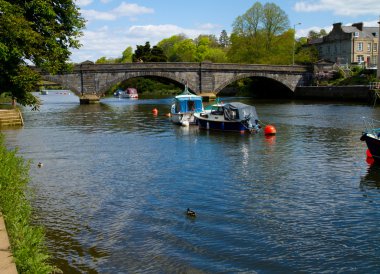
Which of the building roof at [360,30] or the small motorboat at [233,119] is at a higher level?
the building roof at [360,30]

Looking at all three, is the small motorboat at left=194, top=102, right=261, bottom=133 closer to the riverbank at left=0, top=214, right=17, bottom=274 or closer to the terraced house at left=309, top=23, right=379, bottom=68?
the riverbank at left=0, top=214, right=17, bottom=274

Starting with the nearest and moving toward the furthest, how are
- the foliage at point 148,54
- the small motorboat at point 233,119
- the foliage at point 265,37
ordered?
the small motorboat at point 233,119, the foliage at point 265,37, the foliage at point 148,54

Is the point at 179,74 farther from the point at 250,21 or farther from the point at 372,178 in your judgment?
the point at 372,178

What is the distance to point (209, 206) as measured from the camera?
15273mm

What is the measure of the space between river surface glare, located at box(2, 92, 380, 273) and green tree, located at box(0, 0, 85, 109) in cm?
438

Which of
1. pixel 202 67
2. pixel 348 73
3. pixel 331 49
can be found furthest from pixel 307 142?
pixel 331 49

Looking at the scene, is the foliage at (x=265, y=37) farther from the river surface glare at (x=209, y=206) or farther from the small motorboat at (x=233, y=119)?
the river surface glare at (x=209, y=206)

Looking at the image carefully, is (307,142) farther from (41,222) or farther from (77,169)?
(41,222)

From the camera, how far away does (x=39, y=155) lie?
86.3 feet

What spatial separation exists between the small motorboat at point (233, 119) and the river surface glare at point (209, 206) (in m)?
5.73

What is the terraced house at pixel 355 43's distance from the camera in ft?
344

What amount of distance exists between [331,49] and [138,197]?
353 ft

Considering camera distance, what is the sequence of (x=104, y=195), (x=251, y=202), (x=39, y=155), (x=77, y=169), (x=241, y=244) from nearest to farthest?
1. (x=241, y=244)
2. (x=251, y=202)
3. (x=104, y=195)
4. (x=77, y=169)
5. (x=39, y=155)

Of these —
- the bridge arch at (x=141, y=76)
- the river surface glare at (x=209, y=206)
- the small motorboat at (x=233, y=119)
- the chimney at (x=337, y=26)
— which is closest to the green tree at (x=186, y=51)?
the chimney at (x=337, y=26)
